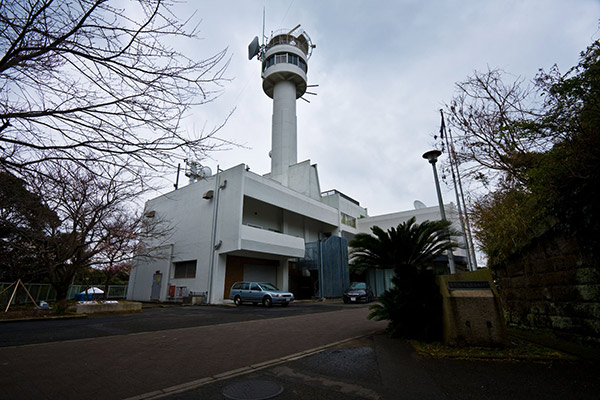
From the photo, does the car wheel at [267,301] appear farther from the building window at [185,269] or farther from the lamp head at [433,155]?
the lamp head at [433,155]

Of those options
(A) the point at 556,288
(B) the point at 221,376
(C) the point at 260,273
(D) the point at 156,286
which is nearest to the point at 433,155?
(A) the point at 556,288

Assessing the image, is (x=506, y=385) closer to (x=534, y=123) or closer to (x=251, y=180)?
(x=534, y=123)

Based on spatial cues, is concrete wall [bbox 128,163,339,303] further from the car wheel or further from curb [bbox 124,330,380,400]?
curb [bbox 124,330,380,400]

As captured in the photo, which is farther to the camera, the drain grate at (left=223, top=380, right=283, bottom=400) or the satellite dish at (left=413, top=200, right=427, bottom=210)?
the satellite dish at (left=413, top=200, right=427, bottom=210)

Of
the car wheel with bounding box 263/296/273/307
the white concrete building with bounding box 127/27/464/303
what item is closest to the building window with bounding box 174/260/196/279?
the white concrete building with bounding box 127/27/464/303

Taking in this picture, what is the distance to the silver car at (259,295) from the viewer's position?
18.6 m

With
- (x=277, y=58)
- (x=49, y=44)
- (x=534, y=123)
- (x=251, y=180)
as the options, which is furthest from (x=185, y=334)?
(x=277, y=58)

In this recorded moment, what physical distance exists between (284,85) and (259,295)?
87.0ft

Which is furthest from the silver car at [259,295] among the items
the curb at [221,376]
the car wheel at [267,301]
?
the curb at [221,376]

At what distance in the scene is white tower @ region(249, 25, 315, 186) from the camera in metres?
32.6

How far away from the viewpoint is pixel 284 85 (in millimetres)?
35906

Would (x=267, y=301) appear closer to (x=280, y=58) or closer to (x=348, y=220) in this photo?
(x=348, y=220)

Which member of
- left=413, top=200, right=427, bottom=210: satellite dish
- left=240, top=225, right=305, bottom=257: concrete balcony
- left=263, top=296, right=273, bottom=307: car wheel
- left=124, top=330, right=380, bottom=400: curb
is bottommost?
left=124, top=330, right=380, bottom=400: curb

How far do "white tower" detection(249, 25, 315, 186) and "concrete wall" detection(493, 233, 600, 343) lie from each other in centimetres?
2570
